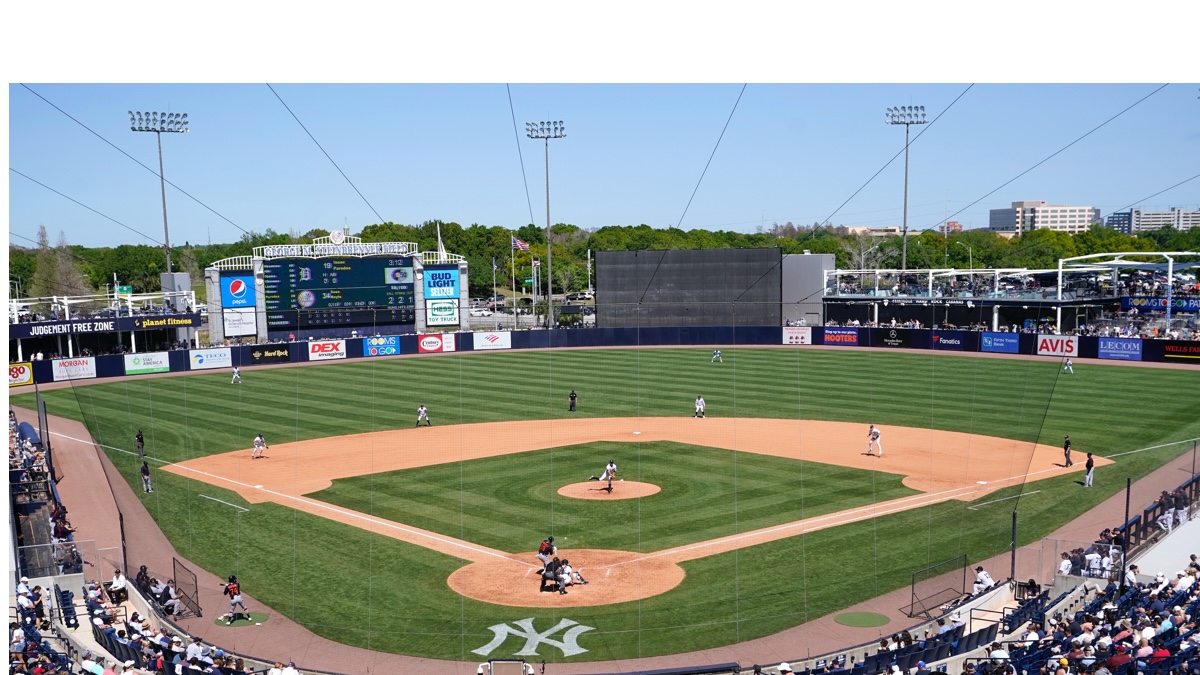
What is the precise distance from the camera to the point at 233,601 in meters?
17.4

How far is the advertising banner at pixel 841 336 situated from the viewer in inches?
2375

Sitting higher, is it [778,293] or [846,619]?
[778,293]

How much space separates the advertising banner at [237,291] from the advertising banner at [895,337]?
129 ft

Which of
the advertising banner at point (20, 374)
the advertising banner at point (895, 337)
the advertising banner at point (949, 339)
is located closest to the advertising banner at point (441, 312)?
the advertising banner at point (20, 374)

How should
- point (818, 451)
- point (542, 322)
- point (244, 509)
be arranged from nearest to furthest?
point (244, 509)
point (818, 451)
point (542, 322)

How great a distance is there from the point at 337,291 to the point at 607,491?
37711mm

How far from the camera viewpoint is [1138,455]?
1133 inches

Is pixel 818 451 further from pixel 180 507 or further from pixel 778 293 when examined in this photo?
pixel 778 293

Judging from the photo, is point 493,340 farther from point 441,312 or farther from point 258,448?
point 258,448

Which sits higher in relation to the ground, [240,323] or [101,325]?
[101,325]

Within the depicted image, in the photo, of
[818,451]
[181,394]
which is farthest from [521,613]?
[181,394]

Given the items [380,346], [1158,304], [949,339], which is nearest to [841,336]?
[949,339]

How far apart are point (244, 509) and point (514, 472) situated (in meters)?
7.65

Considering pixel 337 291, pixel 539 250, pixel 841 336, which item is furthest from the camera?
pixel 539 250
